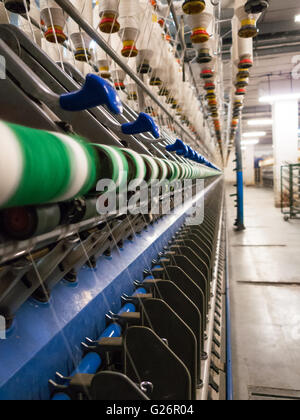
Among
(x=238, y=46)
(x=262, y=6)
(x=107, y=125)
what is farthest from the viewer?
(x=238, y=46)

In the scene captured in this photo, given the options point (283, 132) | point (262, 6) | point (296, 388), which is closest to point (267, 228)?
point (283, 132)

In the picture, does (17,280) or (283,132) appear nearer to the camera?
(17,280)

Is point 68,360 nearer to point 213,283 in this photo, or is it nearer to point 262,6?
point 213,283

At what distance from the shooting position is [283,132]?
10766 mm

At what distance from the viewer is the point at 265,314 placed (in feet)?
10.0

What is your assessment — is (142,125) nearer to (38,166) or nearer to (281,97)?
(38,166)

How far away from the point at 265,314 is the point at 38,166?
10.1 feet

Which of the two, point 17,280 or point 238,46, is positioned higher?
point 238,46

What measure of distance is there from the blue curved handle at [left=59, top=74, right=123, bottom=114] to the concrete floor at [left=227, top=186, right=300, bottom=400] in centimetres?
193

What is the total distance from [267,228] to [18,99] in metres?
7.23

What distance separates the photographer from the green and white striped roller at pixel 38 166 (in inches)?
12.0

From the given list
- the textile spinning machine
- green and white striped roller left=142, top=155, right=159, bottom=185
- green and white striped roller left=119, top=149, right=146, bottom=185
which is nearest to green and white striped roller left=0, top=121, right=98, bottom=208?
the textile spinning machine
